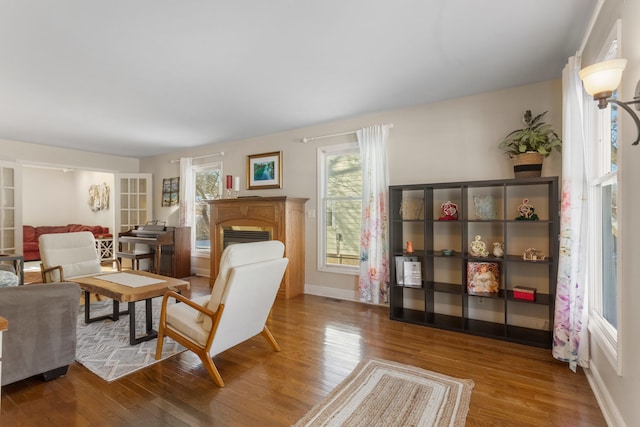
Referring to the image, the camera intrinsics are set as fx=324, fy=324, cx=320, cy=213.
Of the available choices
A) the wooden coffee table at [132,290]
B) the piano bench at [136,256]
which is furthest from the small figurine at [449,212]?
the piano bench at [136,256]

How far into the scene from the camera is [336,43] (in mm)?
2439

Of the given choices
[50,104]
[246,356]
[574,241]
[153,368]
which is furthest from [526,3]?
[50,104]

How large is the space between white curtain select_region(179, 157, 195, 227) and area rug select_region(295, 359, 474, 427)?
4.84 m

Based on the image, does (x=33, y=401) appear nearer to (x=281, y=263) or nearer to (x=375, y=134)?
(x=281, y=263)

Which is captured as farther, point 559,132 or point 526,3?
point 559,132

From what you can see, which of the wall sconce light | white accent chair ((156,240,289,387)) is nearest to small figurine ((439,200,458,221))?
white accent chair ((156,240,289,387))

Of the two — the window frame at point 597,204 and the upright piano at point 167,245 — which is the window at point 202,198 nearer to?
the upright piano at point 167,245

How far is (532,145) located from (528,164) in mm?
175

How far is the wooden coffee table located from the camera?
9.00ft

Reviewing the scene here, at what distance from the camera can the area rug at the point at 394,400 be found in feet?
6.05

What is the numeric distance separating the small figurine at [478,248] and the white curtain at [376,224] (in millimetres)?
1034

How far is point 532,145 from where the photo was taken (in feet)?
9.84

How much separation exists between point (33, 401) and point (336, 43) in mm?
3128

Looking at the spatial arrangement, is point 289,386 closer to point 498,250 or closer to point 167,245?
point 498,250
